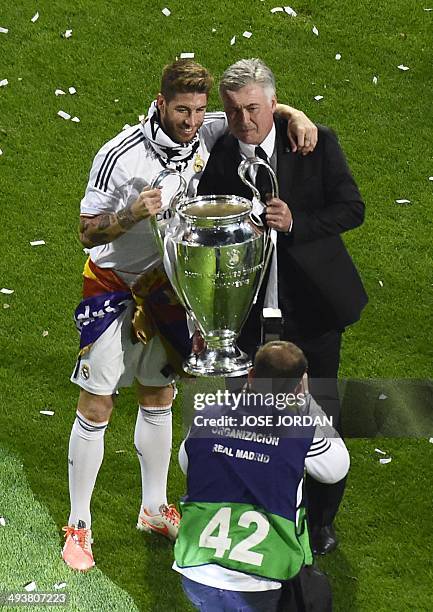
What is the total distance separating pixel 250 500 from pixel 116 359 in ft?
3.62

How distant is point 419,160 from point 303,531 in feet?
13.2

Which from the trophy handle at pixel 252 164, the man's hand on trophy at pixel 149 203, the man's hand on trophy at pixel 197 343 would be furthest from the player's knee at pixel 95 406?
the trophy handle at pixel 252 164

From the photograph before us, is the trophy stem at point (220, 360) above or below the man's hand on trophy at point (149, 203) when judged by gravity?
below

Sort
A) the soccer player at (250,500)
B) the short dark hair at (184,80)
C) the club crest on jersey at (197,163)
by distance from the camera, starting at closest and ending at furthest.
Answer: the soccer player at (250,500) → the short dark hair at (184,80) → the club crest on jersey at (197,163)

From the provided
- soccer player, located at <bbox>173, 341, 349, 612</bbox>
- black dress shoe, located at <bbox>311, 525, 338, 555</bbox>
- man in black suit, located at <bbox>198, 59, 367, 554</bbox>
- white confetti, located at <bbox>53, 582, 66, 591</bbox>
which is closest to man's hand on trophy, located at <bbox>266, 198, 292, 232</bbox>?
man in black suit, located at <bbox>198, 59, 367, 554</bbox>

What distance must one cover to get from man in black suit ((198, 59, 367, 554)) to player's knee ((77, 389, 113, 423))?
1.82 feet

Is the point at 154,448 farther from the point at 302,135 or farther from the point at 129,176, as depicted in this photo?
the point at 302,135

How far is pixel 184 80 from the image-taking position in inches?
180

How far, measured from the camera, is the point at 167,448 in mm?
5375

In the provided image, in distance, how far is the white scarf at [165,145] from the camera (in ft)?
15.5

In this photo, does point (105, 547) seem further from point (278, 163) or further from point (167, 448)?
point (278, 163)

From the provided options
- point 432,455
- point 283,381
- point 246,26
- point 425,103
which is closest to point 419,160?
point 425,103

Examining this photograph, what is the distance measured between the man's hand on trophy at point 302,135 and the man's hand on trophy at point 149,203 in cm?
55

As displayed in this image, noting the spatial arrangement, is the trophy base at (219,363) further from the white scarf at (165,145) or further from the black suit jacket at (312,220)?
the white scarf at (165,145)
